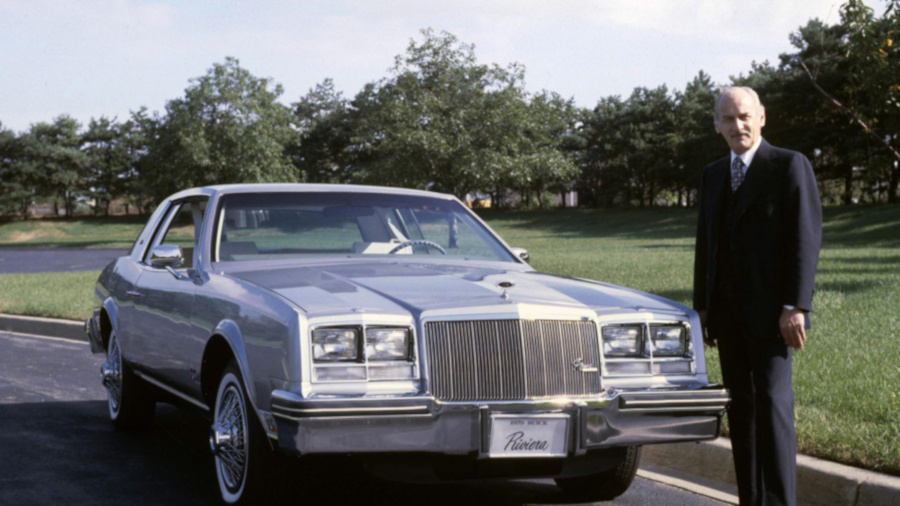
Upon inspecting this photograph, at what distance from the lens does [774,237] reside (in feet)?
13.8

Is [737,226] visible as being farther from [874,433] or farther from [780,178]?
[874,433]

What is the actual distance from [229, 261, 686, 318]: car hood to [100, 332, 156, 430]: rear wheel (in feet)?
5.47

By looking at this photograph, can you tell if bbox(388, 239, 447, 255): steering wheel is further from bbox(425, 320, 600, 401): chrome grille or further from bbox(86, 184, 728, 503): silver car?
bbox(425, 320, 600, 401): chrome grille

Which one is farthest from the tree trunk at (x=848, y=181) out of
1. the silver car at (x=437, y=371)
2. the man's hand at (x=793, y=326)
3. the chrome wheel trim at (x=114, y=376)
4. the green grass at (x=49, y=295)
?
the man's hand at (x=793, y=326)

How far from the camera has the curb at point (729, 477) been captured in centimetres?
464

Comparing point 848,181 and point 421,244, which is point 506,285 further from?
point 848,181

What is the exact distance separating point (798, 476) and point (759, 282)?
1.31m

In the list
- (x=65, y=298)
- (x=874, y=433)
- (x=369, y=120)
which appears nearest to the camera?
(x=874, y=433)

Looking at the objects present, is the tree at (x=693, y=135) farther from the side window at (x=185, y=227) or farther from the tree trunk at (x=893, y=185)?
the side window at (x=185, y=227)

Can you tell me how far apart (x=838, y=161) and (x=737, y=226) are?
57.0 meters

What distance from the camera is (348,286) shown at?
4.49 m

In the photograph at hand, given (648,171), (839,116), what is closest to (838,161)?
(839,116)

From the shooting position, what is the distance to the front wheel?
423 cm

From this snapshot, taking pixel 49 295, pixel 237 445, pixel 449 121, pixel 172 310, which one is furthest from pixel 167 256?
pixel 449 121
